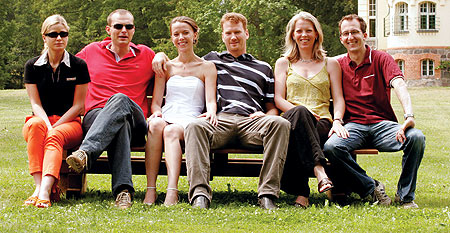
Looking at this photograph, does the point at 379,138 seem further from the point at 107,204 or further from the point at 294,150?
the point at 107,204

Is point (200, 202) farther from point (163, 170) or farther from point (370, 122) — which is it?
point (370, 122)

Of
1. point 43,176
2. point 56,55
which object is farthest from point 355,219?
point 56,55

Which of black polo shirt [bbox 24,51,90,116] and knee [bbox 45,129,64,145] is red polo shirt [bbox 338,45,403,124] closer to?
black polo shirt [bbox 24,51,90,116]

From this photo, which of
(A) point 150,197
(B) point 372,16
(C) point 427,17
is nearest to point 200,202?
(A) point 150,197

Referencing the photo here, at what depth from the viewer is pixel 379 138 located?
18.7 feet

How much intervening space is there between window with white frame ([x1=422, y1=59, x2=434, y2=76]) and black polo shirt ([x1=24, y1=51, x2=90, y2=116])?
32639mm

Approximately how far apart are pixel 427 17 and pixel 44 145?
3408 cm

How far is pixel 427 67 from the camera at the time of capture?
35781 millimetres

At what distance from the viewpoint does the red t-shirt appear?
19.5 feet

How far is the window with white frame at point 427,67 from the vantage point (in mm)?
35688

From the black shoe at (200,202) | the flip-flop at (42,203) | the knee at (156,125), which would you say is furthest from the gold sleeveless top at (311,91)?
the flip-flop at (42,203)

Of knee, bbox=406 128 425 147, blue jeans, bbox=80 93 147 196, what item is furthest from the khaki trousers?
knee, bbox=406 128 425 147

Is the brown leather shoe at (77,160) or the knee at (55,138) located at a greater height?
the knee at (55,138)

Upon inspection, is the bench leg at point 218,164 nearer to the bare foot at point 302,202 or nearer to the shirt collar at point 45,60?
the bare foot at point 302,202
